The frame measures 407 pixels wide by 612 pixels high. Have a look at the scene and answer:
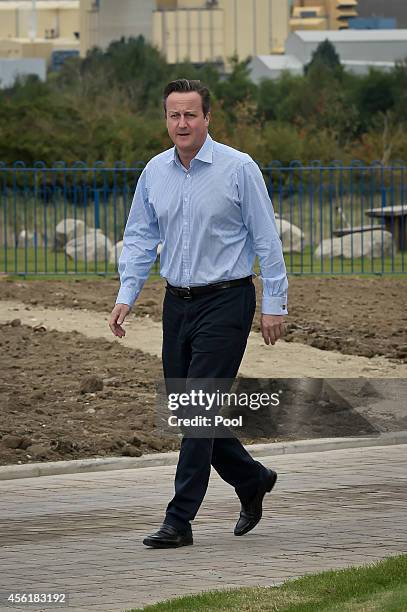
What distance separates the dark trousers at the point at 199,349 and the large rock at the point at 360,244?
1954cm

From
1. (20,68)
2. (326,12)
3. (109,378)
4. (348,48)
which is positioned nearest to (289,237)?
(109,378)

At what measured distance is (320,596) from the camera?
5.76 meters

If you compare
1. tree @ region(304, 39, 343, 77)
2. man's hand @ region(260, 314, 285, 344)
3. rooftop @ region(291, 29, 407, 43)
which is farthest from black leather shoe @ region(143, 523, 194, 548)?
rooftop @ region(291, 29, 407, 43)

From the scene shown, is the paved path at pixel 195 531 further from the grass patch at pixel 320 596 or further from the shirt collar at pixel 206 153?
the shirt collar at pixel 206 153

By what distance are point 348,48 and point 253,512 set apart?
410ft

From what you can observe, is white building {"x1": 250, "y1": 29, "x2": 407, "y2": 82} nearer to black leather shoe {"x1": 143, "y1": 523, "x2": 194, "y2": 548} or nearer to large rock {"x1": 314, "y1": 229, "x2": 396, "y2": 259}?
large rock {"x1": 314, "y1": 229, "x2": 396, "y2": 259}

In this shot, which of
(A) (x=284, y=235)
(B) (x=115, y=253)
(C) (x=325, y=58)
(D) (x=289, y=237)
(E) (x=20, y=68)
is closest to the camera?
(B) (x=115, y=253)

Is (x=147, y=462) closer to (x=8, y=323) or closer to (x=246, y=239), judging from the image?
(x=246, y=239)

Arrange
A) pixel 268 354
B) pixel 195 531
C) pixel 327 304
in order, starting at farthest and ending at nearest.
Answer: pixel 327 304 < pixel 268 354 < pixel 195 531

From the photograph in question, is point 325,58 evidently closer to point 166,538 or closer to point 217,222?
point 217,222

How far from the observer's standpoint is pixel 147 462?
9.82 metres

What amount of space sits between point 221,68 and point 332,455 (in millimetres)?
132762

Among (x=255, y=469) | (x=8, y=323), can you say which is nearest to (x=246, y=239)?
(x=255, y=469)

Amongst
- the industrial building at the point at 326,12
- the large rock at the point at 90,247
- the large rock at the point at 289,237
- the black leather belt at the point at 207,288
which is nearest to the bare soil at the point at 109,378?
the black leather belt at the point at 207,288
